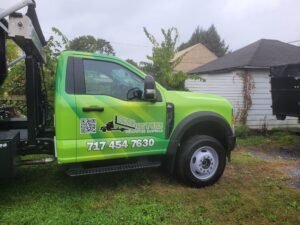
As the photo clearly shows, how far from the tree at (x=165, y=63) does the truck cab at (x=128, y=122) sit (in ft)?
16.3

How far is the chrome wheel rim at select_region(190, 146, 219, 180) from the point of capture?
224 inches

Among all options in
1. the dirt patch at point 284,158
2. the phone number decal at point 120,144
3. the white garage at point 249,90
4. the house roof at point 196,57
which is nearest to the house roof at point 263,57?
the white garage at point 249,90

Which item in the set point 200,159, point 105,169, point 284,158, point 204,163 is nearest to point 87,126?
point 105,169

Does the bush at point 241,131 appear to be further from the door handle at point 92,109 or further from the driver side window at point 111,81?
the door handle at point 92,109

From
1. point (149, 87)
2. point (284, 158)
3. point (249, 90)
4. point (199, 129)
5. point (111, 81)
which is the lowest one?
point (284, 158)

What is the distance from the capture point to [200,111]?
566cm

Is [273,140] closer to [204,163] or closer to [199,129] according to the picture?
[199,129]

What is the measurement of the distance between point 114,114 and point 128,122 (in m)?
0.26

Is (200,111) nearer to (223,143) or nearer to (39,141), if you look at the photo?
(223,143)

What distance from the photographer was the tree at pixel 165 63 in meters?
10.8

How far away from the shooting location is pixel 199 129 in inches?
237

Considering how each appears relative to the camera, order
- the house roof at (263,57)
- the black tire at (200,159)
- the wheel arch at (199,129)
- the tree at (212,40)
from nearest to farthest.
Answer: the wheel arch at (199,129) → the black tire at (200,159) → the house roof at (263,57) → the tree at (212,40)

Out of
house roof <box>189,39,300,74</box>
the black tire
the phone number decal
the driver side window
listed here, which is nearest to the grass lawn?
the black tire

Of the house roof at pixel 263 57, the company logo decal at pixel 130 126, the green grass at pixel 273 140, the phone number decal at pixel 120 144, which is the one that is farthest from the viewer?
the house roof at pixel 263 57
